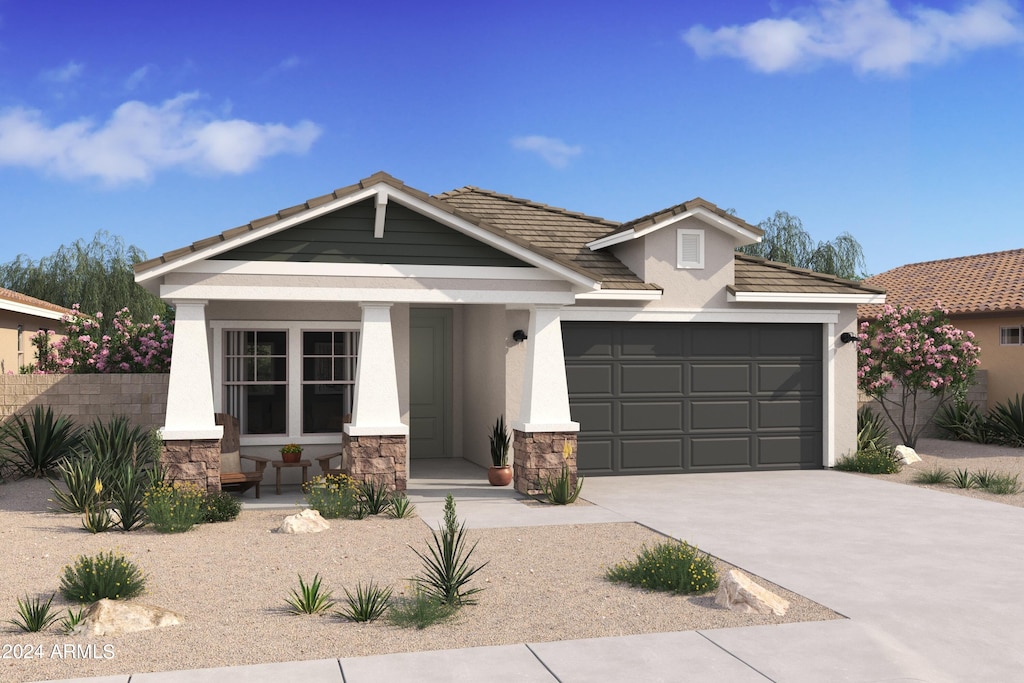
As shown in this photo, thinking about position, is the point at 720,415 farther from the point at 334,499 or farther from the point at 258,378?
the point at 258,378

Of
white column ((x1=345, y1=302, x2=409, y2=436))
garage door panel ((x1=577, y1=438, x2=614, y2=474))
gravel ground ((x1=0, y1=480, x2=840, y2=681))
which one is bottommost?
gravel ground ((x1=0, y1=480, x2=840, y2=681))

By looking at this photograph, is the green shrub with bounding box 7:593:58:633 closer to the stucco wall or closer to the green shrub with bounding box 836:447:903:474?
the stucco wall

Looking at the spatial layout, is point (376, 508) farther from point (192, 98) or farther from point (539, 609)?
point (192, 98)

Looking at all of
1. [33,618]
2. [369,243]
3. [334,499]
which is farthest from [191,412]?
[33,618]

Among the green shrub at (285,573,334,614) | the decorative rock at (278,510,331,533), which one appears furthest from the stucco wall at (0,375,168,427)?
the green shrub at (285,573,334,614)

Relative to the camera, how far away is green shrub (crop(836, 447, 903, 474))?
623 inches

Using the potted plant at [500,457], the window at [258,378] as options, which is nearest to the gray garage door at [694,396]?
the potted plant at [500,457]

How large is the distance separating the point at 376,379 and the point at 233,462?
2.65 meters

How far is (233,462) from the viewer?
43.5 ft

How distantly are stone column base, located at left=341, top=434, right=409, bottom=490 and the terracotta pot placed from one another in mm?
1929

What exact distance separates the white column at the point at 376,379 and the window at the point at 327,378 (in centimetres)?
188

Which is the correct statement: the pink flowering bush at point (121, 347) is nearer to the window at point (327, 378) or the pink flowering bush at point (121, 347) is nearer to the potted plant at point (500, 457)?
the window at point (327, 378)

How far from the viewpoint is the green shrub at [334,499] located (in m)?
11.5

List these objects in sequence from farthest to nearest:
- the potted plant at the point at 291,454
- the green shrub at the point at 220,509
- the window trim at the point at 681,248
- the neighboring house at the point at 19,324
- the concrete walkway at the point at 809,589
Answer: the neighboring house at the point at 19,324 → the window trim at the point at 681,248 → the potted plant at the point at 291,454 → the green shrub at the point at 220,509 → the concrete walkway at the point at 809,589
